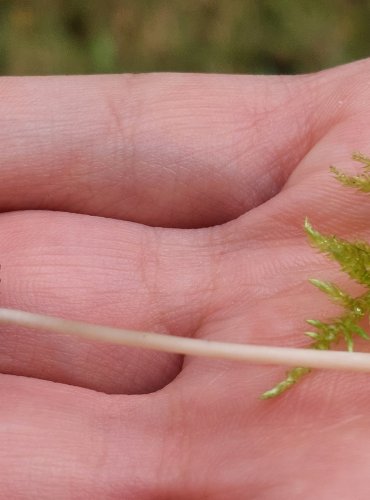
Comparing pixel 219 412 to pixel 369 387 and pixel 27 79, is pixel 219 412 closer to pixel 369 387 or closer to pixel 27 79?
pixel 369 387

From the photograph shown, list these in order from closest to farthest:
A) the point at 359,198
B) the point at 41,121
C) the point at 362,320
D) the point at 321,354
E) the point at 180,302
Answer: the point at 321,354, the point at 362,320, the point at 359,198, the point at 180,302, the point at 41,121

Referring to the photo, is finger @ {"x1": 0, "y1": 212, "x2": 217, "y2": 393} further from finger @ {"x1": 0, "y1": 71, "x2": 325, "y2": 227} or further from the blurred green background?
the blurred green background

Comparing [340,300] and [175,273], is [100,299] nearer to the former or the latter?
[175,273]

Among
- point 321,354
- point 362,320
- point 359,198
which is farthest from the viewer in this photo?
point 359,198

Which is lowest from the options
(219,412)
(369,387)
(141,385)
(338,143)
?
(141,385)

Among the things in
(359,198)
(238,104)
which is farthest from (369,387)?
(238,104)

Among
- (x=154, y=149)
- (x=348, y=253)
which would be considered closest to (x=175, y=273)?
(x=154, y=149)

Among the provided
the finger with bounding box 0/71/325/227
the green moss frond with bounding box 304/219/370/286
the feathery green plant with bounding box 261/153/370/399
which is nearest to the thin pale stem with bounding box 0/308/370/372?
the feathery green plant with bounding box 261/153/370/399
